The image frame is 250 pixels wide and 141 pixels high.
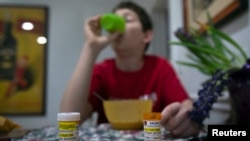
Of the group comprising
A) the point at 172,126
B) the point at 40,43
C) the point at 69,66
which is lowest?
the point at 172,126

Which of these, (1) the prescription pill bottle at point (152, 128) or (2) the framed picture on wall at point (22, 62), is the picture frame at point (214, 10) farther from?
(2) the framed picture on wall at point (22, 62)

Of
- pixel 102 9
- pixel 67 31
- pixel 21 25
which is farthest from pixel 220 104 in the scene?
pixel 21 25

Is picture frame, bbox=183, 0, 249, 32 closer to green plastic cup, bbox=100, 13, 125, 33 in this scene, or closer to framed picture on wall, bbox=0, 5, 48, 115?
green plastic cup, bbox=100, 13, 125, 33

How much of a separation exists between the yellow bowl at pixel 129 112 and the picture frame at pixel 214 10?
38cm

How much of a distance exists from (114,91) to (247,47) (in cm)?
38

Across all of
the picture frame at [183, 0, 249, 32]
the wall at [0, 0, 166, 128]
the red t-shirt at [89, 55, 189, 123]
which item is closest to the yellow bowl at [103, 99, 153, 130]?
the red t-shirt at [89, 55, 189, 123]

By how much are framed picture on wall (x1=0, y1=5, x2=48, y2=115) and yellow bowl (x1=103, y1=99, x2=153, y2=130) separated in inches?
53.6

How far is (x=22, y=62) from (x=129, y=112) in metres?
1.47

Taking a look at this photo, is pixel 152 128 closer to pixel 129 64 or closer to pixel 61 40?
pixel 129 64

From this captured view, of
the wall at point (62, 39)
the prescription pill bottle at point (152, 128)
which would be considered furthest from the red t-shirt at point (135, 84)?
the wall at point (62, 39)

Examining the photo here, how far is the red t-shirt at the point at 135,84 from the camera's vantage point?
0.82 meters

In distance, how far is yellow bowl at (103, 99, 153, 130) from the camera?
58 cm

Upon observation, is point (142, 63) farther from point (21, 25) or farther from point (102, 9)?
point (21, 25)

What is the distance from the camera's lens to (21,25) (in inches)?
76.6
